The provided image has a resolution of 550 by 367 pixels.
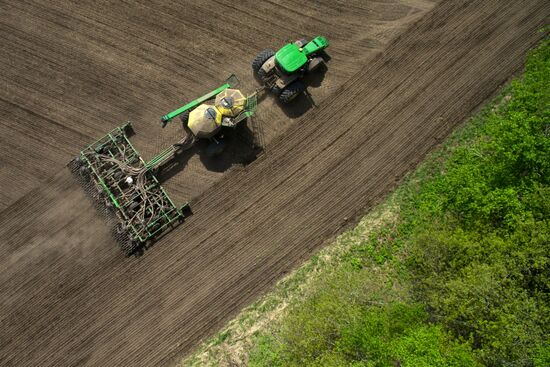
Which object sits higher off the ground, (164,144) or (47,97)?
(47,97)

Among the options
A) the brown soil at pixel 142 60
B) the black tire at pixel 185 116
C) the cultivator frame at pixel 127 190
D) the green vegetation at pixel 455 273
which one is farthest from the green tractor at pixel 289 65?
the green vegetation at pixel 455 273

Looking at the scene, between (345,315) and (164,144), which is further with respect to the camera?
(164,144)

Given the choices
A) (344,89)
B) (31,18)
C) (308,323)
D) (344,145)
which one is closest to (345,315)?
(308,323)

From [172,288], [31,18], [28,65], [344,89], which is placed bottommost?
[172,288]

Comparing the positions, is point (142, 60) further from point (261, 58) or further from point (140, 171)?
point (261, 58)

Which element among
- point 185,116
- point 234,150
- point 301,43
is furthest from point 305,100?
point 185,116

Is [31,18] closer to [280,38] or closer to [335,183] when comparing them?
[280,38]

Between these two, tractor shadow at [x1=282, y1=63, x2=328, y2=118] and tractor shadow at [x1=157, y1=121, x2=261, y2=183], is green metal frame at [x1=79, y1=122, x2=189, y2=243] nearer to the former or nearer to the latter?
tractor shadow at [x1=157, y1=121, x2=261, y2=183]
